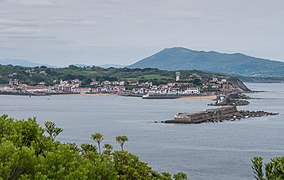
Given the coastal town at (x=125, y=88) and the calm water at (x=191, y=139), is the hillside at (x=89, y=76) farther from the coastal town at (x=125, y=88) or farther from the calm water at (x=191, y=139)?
the calm water at (x=191, y=139)

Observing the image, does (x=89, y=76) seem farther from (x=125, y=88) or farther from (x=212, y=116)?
(x=212, y=116)

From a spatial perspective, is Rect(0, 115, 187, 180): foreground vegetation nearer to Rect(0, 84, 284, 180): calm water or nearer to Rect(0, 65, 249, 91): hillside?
Rect(0, 84, 284, 180): calm water

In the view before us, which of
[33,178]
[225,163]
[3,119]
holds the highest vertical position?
[3,119]

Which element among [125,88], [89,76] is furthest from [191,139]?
[89,76]

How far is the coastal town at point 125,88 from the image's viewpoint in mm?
129125

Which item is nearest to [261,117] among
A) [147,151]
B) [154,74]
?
[147,151]

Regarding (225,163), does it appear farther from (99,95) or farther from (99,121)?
(99,95)

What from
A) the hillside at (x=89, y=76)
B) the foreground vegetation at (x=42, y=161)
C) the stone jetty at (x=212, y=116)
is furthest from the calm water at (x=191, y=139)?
the hillside at (x=89, y=76)

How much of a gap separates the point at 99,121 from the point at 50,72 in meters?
104

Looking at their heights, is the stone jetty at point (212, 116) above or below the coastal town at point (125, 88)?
below

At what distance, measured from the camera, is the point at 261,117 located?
6912 centimetres

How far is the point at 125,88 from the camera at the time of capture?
461 ft

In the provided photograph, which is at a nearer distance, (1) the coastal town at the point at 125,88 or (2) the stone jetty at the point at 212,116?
(2) the stone jetty at the point at 212,116

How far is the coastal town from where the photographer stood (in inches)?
5084
